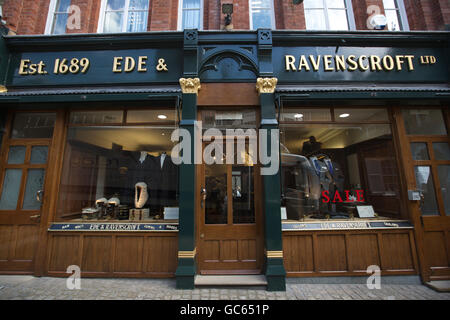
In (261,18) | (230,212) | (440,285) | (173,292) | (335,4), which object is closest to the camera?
(173,292)

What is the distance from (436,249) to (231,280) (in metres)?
4.40

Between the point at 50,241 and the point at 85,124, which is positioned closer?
the point at 50,241

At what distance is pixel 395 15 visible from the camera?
550cm

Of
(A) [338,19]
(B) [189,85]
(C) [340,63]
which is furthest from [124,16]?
(A) [338,19]

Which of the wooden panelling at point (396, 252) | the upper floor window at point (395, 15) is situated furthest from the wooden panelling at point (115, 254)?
the upper floor window at point (395, 15)

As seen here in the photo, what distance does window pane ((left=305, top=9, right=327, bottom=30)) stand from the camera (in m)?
5.37

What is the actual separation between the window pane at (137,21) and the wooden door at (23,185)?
322 cm

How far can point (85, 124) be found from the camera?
185 inches

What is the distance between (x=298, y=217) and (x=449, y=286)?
2.92 metres

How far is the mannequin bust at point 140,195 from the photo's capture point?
180 inches

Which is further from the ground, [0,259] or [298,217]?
[298,217]

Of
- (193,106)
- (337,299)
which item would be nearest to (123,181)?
(193,106)

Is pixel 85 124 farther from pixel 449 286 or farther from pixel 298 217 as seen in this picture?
pixel 449 286

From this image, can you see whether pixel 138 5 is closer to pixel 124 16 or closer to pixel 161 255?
pixel 124 16
